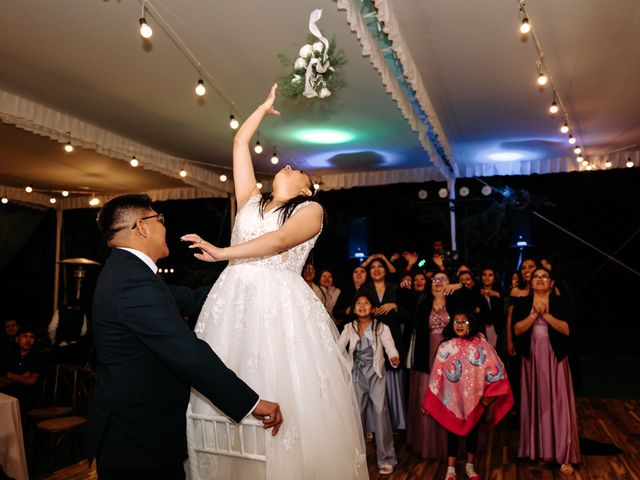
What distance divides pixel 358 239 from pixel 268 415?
8.45 meters

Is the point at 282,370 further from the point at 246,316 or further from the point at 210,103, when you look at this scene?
the point at 210,103

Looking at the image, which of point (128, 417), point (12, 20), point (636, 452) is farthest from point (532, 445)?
point (12, 20)

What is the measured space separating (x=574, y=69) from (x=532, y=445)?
357 centimetres

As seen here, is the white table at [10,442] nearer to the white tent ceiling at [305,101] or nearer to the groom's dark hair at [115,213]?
the groom's dark hair at [115,213]

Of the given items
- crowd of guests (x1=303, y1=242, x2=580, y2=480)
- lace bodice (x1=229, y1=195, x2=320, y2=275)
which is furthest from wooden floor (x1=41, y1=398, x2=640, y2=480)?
lace bodice (x1=229, y1=195, x2=320, y2=275)

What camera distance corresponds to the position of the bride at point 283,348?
5.50 ft

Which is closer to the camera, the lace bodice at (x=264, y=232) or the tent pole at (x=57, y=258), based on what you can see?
the lace bodice at (x=264, y=232)

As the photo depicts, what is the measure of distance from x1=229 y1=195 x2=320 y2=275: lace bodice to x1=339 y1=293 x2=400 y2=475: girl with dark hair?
2.62 meters

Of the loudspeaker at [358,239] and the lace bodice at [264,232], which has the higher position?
the loudspeaker at [358,239]

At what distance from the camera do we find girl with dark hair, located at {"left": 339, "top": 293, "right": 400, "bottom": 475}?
4.25 m

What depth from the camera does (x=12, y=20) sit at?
4.18 m

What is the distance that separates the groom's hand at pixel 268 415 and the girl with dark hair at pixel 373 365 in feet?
9.33

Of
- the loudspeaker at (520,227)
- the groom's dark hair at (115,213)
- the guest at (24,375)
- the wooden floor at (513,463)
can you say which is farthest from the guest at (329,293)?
the groom's dark hair at (115,213)

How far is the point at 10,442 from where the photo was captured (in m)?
3.36
